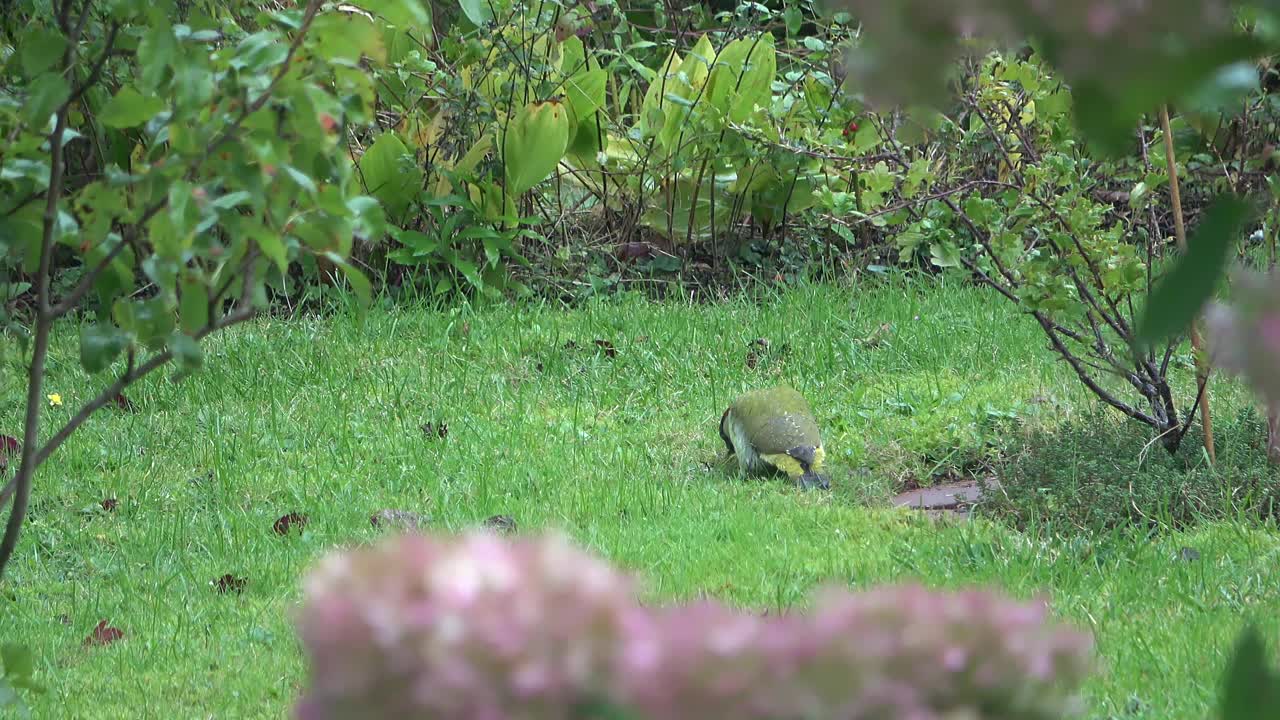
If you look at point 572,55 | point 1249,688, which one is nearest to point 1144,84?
point 1249,688

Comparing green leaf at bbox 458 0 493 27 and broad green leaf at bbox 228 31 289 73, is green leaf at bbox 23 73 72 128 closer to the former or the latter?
broad green leaf at bbox 228 31 289 73

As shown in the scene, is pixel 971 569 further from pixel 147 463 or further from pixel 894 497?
pixel 147 463

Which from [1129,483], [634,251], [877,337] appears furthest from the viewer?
[634,251]

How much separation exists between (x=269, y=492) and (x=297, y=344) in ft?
5.68

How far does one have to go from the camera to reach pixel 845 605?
2.39ft

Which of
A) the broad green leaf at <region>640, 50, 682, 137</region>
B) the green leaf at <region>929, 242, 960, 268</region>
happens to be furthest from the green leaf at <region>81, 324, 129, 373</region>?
the broad green leaf at <region>640, 50, 682, 137</region>

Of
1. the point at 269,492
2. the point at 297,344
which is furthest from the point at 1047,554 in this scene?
the point at 297,344

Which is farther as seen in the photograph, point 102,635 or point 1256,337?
point 102,635

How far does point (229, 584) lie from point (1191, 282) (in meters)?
2.99

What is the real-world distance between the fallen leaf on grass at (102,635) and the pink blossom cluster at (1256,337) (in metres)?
2.87

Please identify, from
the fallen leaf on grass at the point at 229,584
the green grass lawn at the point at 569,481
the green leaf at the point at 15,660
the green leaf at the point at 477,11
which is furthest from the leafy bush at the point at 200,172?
the green leaf at the point at 477,11

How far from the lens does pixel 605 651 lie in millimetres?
665

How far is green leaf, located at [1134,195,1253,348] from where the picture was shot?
0.68 metres

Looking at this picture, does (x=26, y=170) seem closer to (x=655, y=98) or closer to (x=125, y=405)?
(x=125, y=405)
